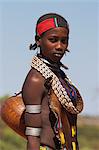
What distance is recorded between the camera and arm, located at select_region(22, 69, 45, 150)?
520 centimetres

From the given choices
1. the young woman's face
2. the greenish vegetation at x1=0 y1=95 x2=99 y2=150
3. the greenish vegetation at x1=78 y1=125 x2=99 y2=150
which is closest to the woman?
the young woman's face

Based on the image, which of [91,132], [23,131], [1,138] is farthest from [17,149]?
[23,131]

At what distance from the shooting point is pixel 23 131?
222 inches

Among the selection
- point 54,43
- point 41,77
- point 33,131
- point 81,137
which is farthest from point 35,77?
point 81,137

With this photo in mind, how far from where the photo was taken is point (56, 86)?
5.41m

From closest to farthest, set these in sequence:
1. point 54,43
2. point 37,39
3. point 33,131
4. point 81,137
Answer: point 33,131, point 54,43, point 37,39, point 81,137

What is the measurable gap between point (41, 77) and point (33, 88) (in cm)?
14

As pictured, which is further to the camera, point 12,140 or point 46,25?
point 12,140

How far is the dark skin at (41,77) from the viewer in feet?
17.1

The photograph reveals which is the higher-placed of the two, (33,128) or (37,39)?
(37,39)

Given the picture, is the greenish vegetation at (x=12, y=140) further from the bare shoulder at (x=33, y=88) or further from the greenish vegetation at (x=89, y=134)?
the bare shoulder at (x=33, y=88)

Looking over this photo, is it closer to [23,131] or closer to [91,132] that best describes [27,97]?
[23,131]

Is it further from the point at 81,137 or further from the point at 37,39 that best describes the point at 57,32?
the point at 81,137

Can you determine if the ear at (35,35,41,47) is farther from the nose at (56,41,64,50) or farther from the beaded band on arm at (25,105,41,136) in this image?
the beaded band on arm at (25,105,41,136)
